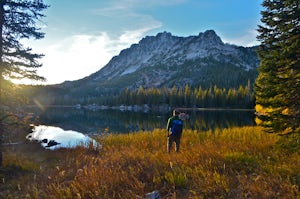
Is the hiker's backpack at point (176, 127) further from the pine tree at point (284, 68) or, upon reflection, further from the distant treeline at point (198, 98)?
the distant treeline at point (198, 98)

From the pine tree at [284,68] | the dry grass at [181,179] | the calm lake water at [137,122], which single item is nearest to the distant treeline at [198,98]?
the calm lake water at [137,122]

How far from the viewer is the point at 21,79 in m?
12.3

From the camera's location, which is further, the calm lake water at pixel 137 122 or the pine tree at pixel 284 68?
the calm lake water at pixel 137 122

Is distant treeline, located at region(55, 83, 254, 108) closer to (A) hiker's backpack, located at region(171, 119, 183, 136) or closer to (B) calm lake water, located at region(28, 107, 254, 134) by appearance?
(B) calm lake water, located at region(28, 107, 254, 134)

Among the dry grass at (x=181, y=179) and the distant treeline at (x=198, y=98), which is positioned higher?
the distant treeline at (x=198, y=98)

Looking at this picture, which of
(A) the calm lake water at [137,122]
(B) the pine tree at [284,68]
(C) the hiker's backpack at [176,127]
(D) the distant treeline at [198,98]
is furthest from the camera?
(D) the distant treeline at [198,98]

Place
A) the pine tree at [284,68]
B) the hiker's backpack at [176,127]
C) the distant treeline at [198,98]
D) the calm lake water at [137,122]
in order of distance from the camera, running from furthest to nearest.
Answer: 1. the distant treeline at [198,98]
2. the calm lake water at [137,122]
3. the hiker's backpack at [176,127]
4. the pine tree at [284,68]

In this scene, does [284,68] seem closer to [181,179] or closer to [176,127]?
[176,127]

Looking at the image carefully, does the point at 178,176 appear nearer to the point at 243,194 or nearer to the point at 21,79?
the point at 243,194

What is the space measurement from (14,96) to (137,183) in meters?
8.16

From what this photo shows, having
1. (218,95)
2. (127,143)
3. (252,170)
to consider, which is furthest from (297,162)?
(218,95)

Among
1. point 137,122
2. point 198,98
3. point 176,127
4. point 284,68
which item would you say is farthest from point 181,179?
point 198,98

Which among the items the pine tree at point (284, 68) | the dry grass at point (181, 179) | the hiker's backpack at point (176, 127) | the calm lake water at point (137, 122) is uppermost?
the pine tree at point (284, 68)

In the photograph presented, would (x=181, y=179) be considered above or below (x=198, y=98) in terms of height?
below
